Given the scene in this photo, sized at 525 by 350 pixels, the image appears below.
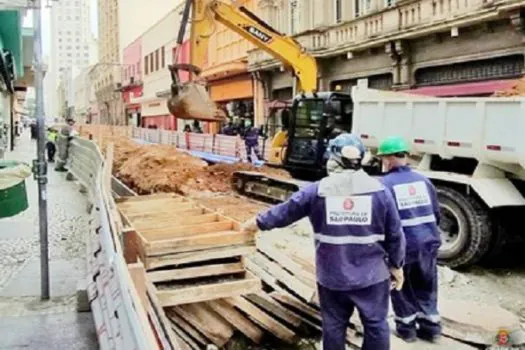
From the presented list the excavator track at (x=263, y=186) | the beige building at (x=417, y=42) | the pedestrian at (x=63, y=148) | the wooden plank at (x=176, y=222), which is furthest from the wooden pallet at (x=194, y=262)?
the pedestrian at (x=63, y=148)

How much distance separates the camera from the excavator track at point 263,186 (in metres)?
14.0

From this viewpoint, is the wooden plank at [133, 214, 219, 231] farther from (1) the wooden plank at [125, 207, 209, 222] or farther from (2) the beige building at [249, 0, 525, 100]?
(2) the beige building at [249, 0, 525, 100]

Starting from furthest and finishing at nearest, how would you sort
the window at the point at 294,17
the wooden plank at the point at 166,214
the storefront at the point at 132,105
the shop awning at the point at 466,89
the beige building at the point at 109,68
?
the beige building at the point at 109,68
the storefront at the point at 132,105
the window at the point at 294,17
the shop awning at the point at 466,89
the wooden plank at the point at 166,214

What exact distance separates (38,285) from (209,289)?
9.80 feet

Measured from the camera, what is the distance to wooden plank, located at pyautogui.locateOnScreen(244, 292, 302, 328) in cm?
586

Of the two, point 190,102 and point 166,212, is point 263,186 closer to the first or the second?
point 190,102

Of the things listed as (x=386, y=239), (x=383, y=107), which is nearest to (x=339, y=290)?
(x=386, y=239)

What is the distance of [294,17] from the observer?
2792 cm

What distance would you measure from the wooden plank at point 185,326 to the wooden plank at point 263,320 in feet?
1.23

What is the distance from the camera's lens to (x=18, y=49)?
73.5ft

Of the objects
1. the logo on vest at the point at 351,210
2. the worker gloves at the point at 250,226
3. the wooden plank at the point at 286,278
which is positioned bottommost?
the wooden plank at the point at 286,278

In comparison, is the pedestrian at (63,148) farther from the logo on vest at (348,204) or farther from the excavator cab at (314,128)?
the logo on vest at (348,204)

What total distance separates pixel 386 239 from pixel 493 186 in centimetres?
412

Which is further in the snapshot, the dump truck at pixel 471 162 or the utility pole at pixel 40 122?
the dump truck at pixel 471 162
